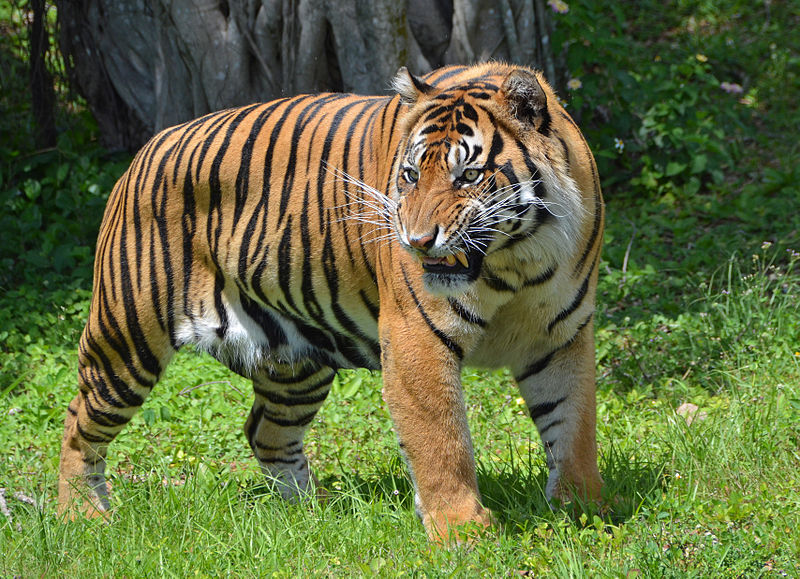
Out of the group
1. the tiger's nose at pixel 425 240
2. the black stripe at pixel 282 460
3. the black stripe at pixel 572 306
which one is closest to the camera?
the tiger's nose at pixel 425 240

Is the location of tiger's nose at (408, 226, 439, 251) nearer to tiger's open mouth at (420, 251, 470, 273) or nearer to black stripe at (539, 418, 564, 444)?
tiger's open mouth at (420, 251, 470, 273)

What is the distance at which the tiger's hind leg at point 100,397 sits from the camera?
3.93 m

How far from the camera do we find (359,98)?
377cm

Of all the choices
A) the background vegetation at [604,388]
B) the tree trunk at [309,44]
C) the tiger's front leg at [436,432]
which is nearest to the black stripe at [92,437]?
the background vegetation at [604,388]

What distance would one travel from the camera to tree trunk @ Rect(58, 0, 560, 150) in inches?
235

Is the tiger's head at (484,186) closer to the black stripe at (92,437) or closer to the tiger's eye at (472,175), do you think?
the tiger's eye at (472,175)

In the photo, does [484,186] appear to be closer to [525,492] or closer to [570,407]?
[570,407]

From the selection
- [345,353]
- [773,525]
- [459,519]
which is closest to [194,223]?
[345,353]

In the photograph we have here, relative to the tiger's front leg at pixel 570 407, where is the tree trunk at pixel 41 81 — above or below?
above

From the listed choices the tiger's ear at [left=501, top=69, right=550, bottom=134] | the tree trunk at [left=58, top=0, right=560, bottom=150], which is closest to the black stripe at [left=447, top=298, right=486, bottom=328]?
the tiger's ear at [left=501, top=69, right=550, bottom=134]

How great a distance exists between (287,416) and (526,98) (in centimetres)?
197

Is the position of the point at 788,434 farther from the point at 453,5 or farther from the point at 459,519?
the point at 453,5

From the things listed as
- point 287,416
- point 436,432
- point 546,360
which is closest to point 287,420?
point 287,416

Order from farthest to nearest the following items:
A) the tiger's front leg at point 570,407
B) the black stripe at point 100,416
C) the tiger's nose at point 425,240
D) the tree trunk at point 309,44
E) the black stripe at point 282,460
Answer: the tree trunk at point 309,44, the black stripe at point 282,460, the black stripe at point 100,416, the tiger's front leg at point 570,407, the tiger's nose at point 425,240
